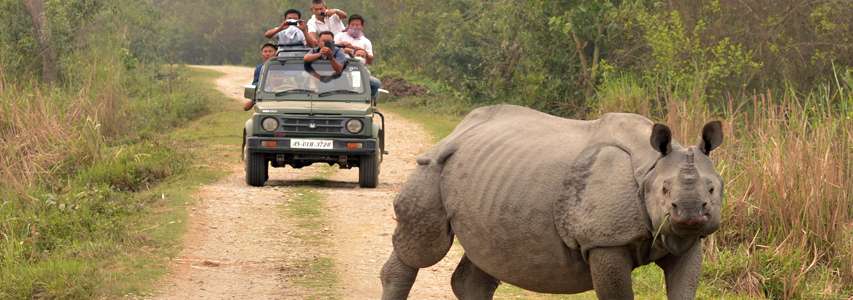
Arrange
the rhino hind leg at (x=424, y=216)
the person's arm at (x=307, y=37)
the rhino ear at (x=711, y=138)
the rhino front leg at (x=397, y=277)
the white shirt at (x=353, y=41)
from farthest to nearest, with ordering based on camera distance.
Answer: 1. the white shirt at (x=353, y=41)
2. the person's arm at (x=307, y=37)
3. the rhino front leg at (x=397, y=277)
4. the rhino hind leg at (x=424, y=216)
5. the rhino ear at (x=711, y=138)

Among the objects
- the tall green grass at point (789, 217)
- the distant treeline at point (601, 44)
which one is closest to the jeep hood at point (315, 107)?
the distant treeline at point (601, 44)

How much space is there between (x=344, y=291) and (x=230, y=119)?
18.4 metres

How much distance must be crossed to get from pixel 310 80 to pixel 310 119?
571 mm

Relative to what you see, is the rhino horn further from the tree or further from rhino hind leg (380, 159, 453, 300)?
the tree

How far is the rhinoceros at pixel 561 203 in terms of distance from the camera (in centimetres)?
534

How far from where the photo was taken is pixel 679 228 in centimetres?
509

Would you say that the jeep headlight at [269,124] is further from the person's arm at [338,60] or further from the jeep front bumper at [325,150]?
the person's arm at [338,60]

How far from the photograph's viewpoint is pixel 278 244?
38.9 ft

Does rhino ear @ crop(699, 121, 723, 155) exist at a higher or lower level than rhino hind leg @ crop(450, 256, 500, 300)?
higher

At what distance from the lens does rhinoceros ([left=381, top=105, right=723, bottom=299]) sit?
210 inches

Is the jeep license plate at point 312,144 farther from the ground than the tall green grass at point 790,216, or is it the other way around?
the tall green grass at point 790,216

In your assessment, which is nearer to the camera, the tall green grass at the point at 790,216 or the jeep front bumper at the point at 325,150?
the tall green grass at the point at 790,216

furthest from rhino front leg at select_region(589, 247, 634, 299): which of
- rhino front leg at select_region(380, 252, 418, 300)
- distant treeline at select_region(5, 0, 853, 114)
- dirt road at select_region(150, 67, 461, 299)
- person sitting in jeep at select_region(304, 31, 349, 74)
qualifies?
person sitting in jeep at select_region(304, 31, 349, 74)

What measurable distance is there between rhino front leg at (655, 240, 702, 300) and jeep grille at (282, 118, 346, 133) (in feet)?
34.4
